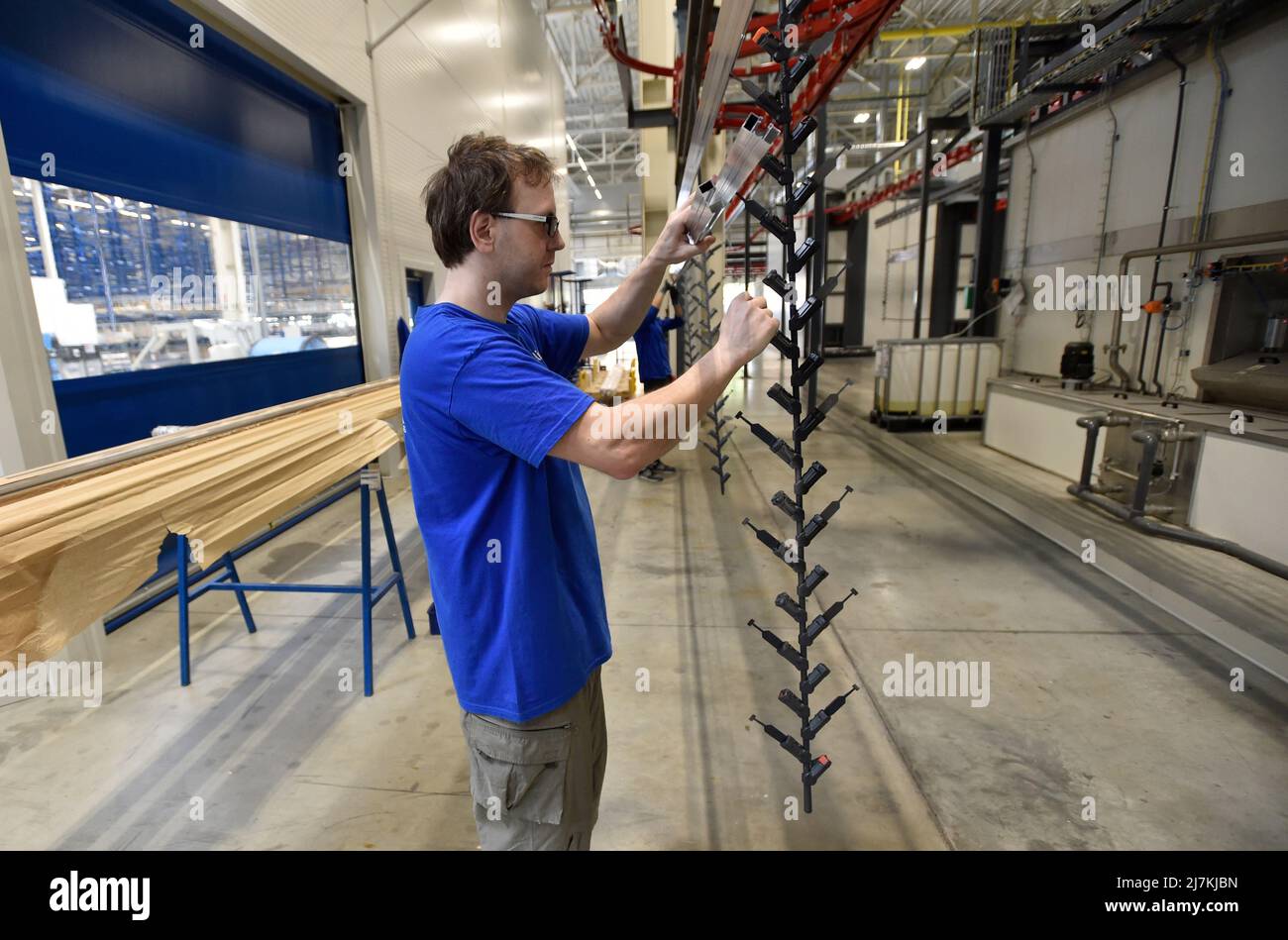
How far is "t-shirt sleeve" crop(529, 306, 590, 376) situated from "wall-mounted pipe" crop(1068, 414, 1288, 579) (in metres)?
4.28

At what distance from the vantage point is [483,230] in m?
1.17

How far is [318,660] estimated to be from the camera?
3.19 metres

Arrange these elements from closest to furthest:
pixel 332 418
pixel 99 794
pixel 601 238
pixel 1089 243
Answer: pixel 99 794 < pixel 332 418 < pixel 1089 243 < pixel 601 238

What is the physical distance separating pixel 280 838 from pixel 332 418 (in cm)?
187

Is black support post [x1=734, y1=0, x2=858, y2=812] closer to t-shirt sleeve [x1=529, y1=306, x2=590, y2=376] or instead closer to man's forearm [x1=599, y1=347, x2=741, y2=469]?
man's forearm [x1=599, y1=347, x2=741, y2=469]

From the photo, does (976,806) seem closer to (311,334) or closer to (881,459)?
(881,459)

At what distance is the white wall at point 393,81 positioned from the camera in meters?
4.90

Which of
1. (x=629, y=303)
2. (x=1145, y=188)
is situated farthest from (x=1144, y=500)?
(x=629, y=303)

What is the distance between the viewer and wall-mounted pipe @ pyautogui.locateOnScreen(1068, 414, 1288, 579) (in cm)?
368

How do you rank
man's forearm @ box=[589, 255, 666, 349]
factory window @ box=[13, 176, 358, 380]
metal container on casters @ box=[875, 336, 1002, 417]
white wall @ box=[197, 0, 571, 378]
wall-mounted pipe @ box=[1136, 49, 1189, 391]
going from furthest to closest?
metal container on casters @ box=[875, 336, 1002, 417], wall-mounted pipe @ box=[1136, 49, 1189, 391], white wall @ box=[197, 0, 571, 378], factory window @ box=[13, 176, 358, 380], man's forearm @ box=[589, 255, 666, 349]

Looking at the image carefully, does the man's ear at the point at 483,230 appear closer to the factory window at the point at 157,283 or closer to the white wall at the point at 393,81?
the factory window at the point at 157,283

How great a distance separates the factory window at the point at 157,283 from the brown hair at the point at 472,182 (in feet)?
10.3

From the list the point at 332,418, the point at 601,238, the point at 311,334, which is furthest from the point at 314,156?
the point at 601,238

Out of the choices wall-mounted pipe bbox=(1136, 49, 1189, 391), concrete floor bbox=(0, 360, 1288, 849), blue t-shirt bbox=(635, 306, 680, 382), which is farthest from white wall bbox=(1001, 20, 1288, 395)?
blue t-shirt bbox=(635, 306, 680, 382)
